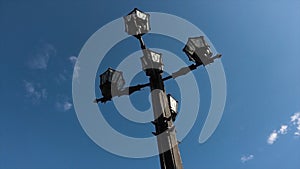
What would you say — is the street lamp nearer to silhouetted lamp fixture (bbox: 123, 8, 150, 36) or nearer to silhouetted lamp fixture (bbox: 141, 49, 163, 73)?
silhouetted lamp fixture (bbox: 141, 49, 163, 73)

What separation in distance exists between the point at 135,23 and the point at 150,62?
984 mm

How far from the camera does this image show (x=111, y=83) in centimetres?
606

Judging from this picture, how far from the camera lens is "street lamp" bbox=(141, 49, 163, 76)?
6.07m

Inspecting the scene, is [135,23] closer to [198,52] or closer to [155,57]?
[155,57]

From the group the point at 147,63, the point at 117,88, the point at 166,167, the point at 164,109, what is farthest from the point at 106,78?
the point at 166,167

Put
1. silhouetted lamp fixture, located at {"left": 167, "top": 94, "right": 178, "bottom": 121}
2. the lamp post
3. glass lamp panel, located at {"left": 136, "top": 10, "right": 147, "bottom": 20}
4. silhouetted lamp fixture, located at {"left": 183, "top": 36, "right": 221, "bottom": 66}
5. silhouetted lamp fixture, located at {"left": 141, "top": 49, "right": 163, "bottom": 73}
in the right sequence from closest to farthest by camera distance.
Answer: the lamp post
silhouetted lamp fixture, located at {"left": 167, "top": 94, "right": 178, "bottom": 121}
silhouetted lamp fixture, located at {"left": 141, "top": 49, "right": 163, "bottom": 73}
silhouetted lamp fixture, located at {"left": 183, "top": 36, "right": 221, "bottom": 66}
glass lamp panel, located at {"left": 136, "top": 10, "right": 147, "bottom": 20}

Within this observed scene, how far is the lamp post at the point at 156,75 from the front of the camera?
541cm

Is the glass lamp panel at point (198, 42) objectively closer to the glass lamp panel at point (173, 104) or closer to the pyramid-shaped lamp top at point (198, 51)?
the pyramid-shaped lamp top at point (198, 51)

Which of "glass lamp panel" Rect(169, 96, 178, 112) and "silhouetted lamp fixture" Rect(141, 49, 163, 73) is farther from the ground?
"silhouetted lamp fixture" Rect(141, 49, 163, 73)

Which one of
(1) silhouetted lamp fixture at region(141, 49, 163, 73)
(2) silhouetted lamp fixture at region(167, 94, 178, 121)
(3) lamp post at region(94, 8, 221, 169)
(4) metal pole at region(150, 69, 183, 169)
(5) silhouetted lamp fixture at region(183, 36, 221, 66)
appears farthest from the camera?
(5) silhouetted lamp fixture at region(183, 36, 221, 66)

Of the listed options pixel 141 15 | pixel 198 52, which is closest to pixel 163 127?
pixel 198 52

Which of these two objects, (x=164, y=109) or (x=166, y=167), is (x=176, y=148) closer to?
(x=166, y=167)

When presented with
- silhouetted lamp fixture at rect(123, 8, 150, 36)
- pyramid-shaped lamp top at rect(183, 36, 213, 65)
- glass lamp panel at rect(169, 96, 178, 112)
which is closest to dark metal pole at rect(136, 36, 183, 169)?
glass lamp panel at rect(169, 96, 178, 112)

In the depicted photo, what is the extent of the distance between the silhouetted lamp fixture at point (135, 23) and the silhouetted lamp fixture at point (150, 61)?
1.66 feet
